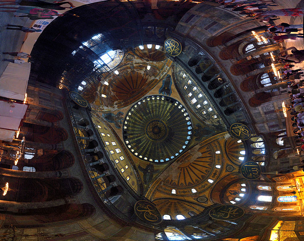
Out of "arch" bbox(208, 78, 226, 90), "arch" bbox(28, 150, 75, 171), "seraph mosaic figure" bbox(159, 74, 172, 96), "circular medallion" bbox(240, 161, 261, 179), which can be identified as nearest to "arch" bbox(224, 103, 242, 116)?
"arch" bbox(208, 78, 226, 90)

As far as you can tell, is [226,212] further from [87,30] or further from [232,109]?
[87,30]

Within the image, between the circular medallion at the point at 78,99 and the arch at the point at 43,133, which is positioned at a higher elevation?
the circular medallion at the point at 78,99

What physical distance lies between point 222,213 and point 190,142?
7242mm

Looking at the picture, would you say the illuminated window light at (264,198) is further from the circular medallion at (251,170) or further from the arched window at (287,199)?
the circular medallion at (251,170)

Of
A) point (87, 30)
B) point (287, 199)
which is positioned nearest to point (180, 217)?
point (287, 199)

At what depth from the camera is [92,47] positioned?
13.7 m

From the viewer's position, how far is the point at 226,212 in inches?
570

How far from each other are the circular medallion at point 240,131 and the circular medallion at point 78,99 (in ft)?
36.5

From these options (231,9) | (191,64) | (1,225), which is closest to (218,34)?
(231,9)

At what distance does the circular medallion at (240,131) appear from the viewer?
1444 centimetres

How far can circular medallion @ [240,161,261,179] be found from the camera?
14.4m

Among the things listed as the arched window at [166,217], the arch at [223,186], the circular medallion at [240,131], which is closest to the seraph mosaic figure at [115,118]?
the arched window at [166,217]

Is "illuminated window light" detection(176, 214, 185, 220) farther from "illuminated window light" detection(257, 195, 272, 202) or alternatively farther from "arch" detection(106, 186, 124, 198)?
"illuminated window light" detection(257, 195, 272, 202)

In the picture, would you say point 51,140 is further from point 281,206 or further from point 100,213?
point 281,206
